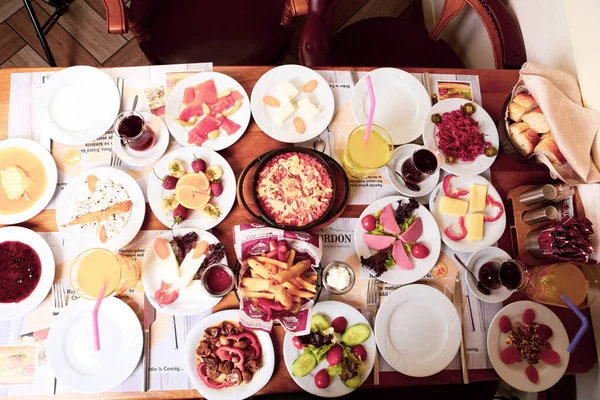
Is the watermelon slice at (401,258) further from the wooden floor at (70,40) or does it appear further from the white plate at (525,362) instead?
the wooden floor at (70,40)

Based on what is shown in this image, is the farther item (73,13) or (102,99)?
(73,13)

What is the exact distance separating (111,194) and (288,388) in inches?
41.6

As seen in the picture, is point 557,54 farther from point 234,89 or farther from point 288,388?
point 288,388

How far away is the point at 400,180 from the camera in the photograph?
5.72 ft

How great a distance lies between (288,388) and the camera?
5.08 ft

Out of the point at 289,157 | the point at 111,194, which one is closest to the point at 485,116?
the point at 289,157

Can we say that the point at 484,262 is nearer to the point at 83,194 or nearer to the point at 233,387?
the point at 233,387

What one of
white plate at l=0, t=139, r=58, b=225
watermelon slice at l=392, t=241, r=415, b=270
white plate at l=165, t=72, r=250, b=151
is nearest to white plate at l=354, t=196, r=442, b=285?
watermelon slice at l=392, t=241, r=415, b=270

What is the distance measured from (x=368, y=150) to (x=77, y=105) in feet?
4.20

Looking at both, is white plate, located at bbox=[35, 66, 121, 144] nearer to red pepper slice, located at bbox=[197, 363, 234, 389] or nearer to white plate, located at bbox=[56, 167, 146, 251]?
white plate, located at bbox=[56, 167, 146, 251]

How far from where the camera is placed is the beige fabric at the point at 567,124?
5.34 ft

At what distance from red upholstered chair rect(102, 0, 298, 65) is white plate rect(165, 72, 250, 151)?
453 millimetres

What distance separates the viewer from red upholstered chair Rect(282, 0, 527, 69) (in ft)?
6.45

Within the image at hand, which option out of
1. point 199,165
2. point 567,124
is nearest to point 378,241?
point 199,165
